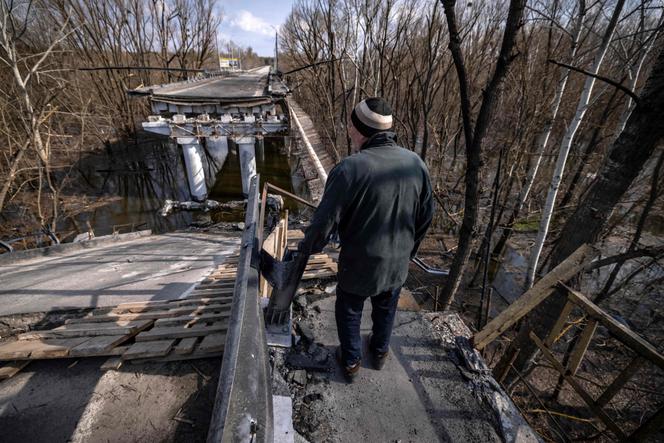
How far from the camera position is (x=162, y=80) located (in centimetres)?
2353

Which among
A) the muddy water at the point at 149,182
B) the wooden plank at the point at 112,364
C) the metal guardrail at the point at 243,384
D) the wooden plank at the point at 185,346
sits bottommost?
the muddy water at the point at 149,182

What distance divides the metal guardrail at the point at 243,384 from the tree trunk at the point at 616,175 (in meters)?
2.98

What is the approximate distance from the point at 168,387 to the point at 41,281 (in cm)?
367

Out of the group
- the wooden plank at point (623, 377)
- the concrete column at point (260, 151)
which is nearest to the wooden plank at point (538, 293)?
the wooden plank at point (623, 377)

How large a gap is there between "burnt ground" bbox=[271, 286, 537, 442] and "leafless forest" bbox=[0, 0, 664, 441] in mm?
741

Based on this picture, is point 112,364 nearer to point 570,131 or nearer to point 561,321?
point 561,321

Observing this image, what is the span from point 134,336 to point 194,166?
13169 millimetres

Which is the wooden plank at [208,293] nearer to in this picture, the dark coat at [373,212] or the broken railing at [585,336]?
the dark coat at [373,212]

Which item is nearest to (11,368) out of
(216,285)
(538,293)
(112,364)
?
(112,364)

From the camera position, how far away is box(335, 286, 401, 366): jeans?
2.29 m

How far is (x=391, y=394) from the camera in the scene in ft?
7.86

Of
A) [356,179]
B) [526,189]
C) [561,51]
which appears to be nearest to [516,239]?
[526,189]

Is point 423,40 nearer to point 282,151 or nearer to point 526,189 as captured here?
point 526,189

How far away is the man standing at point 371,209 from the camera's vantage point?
184 centimetres
